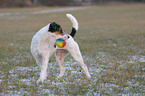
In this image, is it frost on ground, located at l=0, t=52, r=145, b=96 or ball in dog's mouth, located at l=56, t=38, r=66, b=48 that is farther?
ball in dog's mouth, located at l=56, t=38, r=66, b=48

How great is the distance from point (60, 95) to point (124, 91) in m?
1.09

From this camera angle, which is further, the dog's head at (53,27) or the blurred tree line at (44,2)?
the blurred tree line at (44,2)

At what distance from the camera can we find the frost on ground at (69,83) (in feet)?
11.7

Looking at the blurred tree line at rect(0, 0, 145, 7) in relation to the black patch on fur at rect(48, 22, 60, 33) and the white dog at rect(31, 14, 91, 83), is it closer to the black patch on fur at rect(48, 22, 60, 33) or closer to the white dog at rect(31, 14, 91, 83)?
the white dog at rect(31, 14, 91, 83)

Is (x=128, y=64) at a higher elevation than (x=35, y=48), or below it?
below

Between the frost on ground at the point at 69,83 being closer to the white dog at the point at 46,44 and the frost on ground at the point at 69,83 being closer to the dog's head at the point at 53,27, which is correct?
the white dog at the point at 46,44

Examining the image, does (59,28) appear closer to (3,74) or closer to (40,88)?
(40,88)

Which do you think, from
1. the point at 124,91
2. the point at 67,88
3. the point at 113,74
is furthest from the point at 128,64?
the point at 67,88

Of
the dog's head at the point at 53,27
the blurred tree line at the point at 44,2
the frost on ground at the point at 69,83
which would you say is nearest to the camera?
the frost on ground at the point at 69,83

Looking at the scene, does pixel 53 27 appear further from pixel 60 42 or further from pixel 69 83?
pixel 69 83

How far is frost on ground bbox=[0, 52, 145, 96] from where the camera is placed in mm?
3580

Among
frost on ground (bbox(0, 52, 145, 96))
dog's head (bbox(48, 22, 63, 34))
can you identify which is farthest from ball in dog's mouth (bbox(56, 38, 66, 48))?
frost on ground (bbox(0, 52, 145, 96))

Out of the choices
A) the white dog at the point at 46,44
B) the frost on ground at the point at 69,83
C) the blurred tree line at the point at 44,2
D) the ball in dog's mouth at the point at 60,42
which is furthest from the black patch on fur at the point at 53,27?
the blurred tree line at the point at 44,2

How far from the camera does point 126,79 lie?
4.24 metres
